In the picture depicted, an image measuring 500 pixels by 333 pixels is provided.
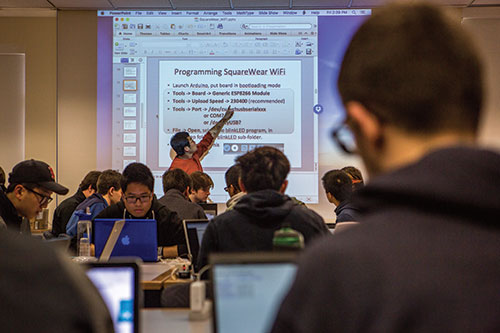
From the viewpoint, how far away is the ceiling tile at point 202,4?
6277 mm

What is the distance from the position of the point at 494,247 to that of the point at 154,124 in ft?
19.3

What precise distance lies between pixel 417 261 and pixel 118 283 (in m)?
0.97

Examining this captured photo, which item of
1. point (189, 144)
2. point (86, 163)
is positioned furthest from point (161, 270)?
point (86, 163)

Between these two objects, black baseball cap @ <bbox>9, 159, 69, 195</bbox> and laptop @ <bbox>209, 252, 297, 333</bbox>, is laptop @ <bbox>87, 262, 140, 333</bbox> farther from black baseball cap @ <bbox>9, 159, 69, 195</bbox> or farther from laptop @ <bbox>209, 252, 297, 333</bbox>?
black baseball cap @ <bbox>9, 159, 69, 195</bbox>

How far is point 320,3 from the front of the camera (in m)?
6.33

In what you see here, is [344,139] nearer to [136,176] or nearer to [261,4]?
[136,176]

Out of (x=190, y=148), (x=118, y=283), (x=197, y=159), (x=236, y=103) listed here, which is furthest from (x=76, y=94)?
(x=118, y=283)

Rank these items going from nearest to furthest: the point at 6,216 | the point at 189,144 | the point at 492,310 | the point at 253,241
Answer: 1. the point at 492,310
2. the point at 253,241
3. the point at 6,216
4. the point at 189,144

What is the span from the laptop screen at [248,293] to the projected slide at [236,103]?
5094 mm

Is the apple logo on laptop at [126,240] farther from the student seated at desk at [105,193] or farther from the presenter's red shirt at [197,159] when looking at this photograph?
the presenter's red shirt at [197,159]

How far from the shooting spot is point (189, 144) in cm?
622

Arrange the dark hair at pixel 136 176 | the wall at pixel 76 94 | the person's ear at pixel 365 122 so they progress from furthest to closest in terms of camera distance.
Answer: the wall at pixel 76 94 < the dark hair at pixel 136 176 < the person's ear at pixel 365 122

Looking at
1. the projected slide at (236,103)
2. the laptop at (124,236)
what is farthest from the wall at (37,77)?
the laptop at (124,236)

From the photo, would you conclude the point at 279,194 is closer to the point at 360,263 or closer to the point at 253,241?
the point at 253,241
